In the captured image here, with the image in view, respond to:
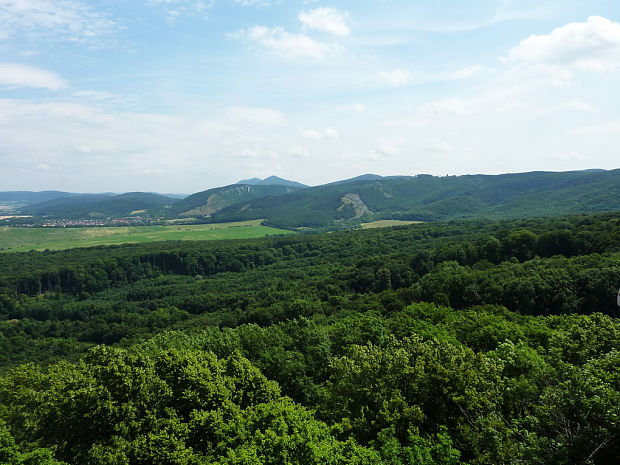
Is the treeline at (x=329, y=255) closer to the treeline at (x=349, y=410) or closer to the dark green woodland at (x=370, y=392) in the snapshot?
the dark green woodland at (x=370, y=392)

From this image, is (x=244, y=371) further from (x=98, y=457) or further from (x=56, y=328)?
(x=56, y=328)

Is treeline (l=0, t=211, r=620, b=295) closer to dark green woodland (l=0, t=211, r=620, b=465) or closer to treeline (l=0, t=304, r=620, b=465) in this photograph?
dark green woodland (l=0, t=211, r=620, b=465)

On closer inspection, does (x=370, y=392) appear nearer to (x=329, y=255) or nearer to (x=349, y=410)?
(x=349, y=410)

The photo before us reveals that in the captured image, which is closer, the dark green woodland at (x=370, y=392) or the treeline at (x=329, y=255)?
the dark green woodland at (x=370, y=392)

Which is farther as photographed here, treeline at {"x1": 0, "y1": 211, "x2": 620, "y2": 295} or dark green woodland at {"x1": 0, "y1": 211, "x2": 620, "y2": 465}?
treeline at {"x1": 0, "y1": 211, "x2": 620, "y2": 295}

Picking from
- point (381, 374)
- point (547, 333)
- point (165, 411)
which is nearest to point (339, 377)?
point (381, 374)

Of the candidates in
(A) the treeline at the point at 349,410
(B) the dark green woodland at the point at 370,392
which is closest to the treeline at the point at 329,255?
(B) the dark green woodland at the point at 370,392

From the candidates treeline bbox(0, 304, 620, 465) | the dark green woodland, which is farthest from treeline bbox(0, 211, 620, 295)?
treeline bbox(0, 304, 620, 465)

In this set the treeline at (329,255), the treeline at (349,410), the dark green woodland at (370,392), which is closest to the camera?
the treeline at (349,410)

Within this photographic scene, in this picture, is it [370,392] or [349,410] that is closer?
[370,392]

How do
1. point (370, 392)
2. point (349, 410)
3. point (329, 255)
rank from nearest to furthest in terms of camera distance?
point (370, 392) < point (349, 410) < point (329, 255)

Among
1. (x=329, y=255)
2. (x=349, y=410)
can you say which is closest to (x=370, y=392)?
(x=349, y=410)

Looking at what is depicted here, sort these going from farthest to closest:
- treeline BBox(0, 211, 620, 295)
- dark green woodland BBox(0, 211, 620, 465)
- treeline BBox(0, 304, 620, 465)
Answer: treeline BBox(0, 211, 620, 295), dark green woodland BBox(0, 211, 620, 465), treeline BBox(0, 304, 620, 465)
